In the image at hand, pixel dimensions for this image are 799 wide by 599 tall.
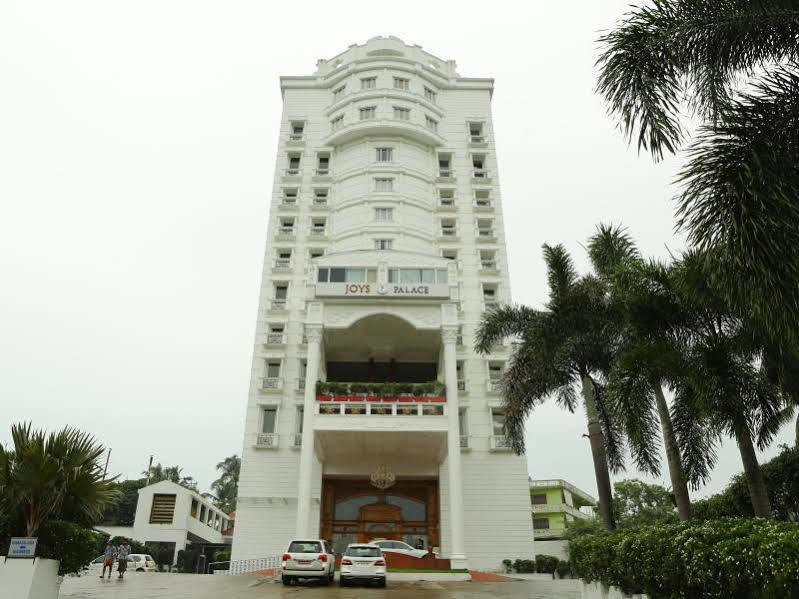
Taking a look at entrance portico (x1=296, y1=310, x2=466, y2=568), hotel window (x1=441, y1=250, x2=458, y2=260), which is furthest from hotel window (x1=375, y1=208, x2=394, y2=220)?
entrance portico (x1=296, y1=310, x2=466, y2=568)

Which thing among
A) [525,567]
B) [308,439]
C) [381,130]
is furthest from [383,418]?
[381,130]

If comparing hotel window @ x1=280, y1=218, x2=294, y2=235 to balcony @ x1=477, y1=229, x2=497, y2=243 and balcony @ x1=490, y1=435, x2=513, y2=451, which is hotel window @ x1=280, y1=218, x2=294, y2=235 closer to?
balcony @ x1=477, y1=229, x2=497, y2=243

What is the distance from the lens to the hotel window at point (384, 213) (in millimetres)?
40500

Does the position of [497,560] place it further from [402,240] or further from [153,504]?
[153,504]

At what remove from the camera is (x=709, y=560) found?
26.2 ft

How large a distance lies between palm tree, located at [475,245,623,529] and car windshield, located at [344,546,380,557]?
7.28 m

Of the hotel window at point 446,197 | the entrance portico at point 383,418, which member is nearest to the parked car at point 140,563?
the entrance portico at point 383,418

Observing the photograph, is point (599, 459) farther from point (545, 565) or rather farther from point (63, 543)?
point (63, 543)

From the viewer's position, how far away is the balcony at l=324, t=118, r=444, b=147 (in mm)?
43531

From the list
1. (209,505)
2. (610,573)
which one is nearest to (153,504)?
(209,505)

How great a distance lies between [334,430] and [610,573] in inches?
730

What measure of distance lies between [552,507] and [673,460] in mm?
50054

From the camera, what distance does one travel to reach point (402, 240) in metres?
39.1

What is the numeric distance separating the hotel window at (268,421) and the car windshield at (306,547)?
606 inches
